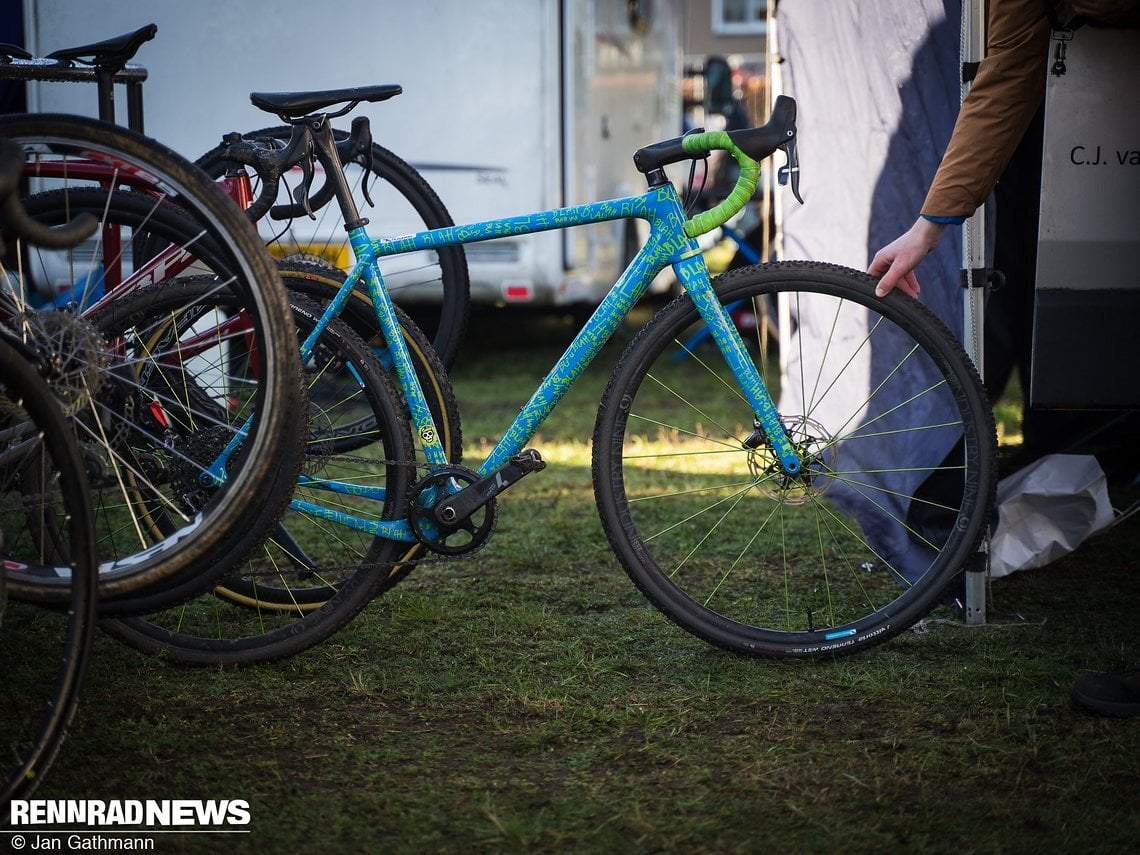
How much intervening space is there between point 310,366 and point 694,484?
2126 millimetres

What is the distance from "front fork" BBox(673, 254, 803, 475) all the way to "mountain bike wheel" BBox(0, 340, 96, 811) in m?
1.31

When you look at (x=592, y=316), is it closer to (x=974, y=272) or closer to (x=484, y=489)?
(x=484, y=489)

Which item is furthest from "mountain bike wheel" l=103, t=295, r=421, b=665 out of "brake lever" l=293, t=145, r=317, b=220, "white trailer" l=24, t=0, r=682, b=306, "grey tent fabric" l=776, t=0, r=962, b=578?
"white trailer" l=24, t=0, r=682, b=306

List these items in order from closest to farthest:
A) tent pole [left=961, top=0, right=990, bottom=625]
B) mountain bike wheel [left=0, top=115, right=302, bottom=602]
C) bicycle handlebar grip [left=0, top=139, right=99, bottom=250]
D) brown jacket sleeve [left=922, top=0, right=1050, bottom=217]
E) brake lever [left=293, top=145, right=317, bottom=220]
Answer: bicycle handlebar grip [left=0, top=139, right=99, bottom=250] → mountain bike wheel [left=0, top=115, right=302, bottom=602] → brown jacket sleeve [left=922, top=0, right=1050, bottom=217] → brake lever [left=293, top=145, right=317, bottom=220] → tent pole [left=961, top=0, right=990, bottom=625]

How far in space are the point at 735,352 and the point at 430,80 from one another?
3985 mm

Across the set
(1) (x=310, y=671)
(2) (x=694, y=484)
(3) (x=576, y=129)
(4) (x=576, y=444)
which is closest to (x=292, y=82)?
(3) (x=576, y=129)

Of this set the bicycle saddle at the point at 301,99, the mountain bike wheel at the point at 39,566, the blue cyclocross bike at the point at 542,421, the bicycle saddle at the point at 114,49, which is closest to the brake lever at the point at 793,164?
the blue cyclocross bike at the point at 542,421

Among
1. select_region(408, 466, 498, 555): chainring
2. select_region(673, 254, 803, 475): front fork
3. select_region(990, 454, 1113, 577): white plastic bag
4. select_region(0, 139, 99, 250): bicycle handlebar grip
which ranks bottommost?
select_region(990, 454, 1113, 577): white plastic bag

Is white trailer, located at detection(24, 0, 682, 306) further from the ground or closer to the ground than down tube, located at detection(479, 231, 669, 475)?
further from the ground

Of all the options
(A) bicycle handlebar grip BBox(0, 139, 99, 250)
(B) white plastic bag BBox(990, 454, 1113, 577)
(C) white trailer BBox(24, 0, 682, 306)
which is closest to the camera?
(A) bicycle handlebar grip BBox(0, 139, 99, 250)

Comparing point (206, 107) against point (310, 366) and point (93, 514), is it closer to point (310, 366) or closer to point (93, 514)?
point (310, 366)

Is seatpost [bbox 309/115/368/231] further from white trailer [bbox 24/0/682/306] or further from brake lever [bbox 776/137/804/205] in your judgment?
white trailer [bbox 24/0/682/306]

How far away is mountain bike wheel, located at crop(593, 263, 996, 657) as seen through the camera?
262cm

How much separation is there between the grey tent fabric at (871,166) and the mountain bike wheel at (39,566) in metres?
2.01
